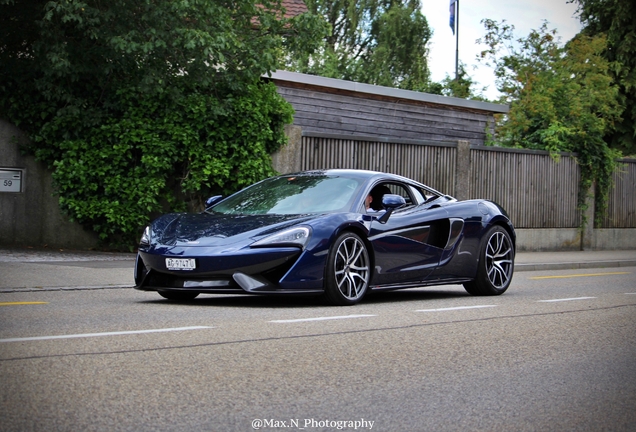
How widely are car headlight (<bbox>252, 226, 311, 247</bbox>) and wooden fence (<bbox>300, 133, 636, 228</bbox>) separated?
360 inches

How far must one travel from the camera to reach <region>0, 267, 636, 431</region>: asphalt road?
175 inches

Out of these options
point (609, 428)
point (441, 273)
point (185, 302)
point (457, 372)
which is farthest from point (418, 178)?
point (609, 428)

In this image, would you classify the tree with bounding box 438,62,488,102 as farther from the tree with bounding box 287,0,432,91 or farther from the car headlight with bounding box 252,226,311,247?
the car headlight with bounding box 252,226,311,247

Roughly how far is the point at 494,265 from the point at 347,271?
284cm

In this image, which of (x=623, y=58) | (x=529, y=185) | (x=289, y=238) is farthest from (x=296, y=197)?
(x=623, y=58)

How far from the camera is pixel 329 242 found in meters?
8.87

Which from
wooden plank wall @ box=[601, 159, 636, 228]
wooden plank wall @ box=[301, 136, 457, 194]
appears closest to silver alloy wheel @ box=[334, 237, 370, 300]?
wooden plank wall @ box=[301, 136, 457, 194]

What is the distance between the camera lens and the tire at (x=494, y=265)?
436 inches

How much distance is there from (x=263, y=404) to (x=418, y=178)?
1615 cm

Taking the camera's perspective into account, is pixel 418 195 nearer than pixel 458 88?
Yes

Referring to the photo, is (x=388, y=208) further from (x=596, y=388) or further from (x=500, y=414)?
(x=500, y=414)

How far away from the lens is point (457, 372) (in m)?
5.77

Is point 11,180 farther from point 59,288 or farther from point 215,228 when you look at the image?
point 215,228

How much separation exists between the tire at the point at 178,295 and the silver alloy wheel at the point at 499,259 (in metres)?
3.58
